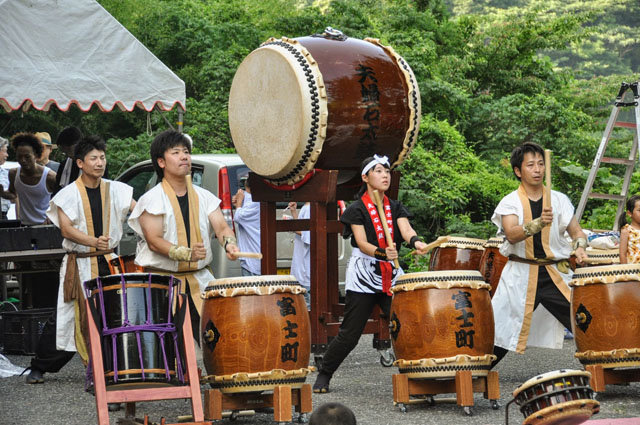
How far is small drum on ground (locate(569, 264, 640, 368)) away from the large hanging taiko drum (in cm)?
213

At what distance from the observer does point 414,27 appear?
15531 mm

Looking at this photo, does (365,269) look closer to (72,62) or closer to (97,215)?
(97,215)

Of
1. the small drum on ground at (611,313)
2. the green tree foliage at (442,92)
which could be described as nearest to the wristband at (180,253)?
the small drum on ground at (611,313)

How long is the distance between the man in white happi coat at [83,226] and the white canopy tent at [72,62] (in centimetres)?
205

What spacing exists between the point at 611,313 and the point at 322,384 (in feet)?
5.97

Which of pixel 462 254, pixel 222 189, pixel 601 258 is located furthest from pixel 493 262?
pixel 222 189

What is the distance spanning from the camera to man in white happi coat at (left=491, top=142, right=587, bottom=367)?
6.33 m

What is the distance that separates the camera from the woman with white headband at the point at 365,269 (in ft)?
20.2

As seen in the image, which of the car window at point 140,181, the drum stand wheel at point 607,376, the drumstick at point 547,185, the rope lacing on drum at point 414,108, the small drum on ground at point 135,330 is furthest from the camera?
the car window at point 140,181

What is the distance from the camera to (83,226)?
259 inches

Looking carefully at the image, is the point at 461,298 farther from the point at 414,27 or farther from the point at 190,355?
the point at 414,27

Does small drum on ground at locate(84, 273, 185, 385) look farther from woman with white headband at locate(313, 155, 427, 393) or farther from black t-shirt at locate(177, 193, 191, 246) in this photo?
woman with white headband at locate(313, 155, 427, 393)

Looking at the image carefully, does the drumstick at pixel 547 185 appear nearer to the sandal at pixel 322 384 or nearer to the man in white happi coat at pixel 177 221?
the sandal at pixel 322 384

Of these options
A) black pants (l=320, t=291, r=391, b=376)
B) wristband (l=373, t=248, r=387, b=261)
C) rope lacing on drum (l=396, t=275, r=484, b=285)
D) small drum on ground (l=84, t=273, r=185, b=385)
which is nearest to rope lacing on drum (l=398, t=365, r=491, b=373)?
rope lacing on drum (l=396, t=275, r=484, b=285)
